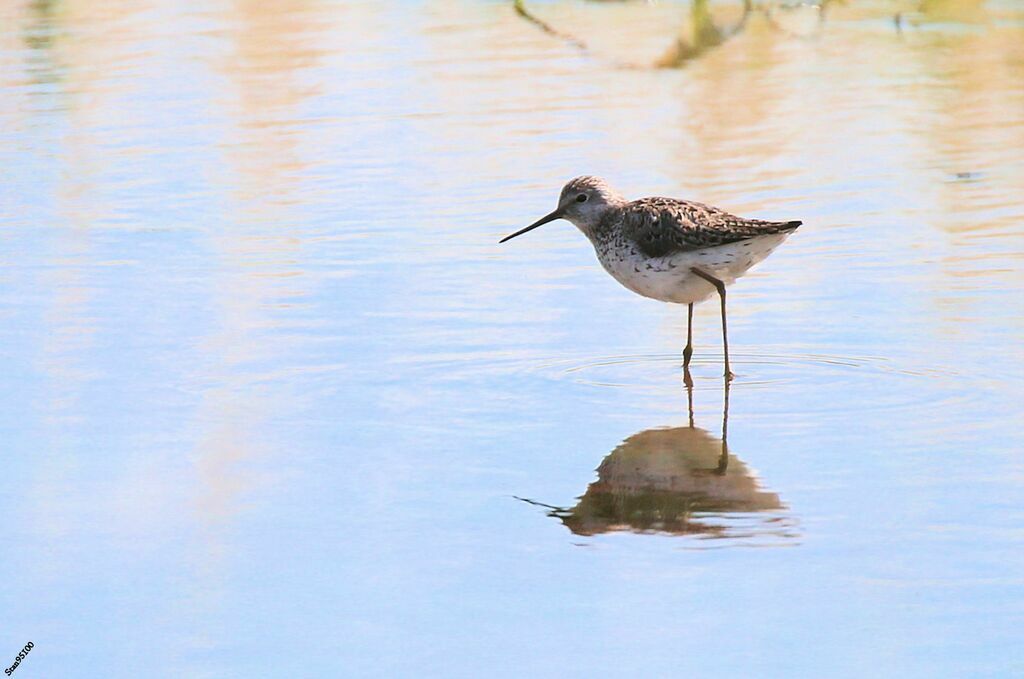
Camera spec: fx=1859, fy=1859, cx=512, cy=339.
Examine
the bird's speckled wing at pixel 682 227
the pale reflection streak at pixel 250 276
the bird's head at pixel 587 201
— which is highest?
the bird's speckled wing at pixel 682 227

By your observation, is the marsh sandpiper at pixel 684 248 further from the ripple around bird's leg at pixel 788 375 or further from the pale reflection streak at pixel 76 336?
the pale reflection streak at pixel 76 336

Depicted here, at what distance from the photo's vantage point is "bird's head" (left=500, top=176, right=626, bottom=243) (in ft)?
31.1

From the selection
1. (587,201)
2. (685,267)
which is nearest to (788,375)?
(685,267)

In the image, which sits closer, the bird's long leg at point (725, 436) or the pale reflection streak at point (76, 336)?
the pale reflection streak at point (76, 336)

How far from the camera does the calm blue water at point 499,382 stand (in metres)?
5.35

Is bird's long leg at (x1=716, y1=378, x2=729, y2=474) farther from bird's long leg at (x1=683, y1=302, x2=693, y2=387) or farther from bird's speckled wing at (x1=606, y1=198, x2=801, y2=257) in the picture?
bird's speckled wing at (x1=606, y1=198, x2=801, y2=257)

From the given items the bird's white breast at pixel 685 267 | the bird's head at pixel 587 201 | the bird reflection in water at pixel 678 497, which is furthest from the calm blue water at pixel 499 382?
the bird's head at pixel 587 201

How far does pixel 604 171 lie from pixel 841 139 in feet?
6.16

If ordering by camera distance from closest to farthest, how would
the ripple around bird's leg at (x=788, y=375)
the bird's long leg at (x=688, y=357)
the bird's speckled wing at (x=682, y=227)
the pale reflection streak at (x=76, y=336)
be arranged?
the pale reflection streak at (x=76, y=336)
the ripple around bird's leg at (x=788, y=375)
the bird's long leg at (x=688, y=357)
the bird's speckled wing at (x=682, y=227)

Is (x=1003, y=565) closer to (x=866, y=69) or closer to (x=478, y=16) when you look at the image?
(x=866, y=69)

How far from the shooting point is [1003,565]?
5633 millimetres

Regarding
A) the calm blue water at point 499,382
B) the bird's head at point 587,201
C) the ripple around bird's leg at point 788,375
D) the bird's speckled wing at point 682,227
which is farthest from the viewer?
the bird's head at point 587,201

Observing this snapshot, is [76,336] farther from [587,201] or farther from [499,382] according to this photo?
[587,201]

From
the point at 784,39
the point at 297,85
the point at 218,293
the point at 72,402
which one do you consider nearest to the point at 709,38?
the point at 784,39
